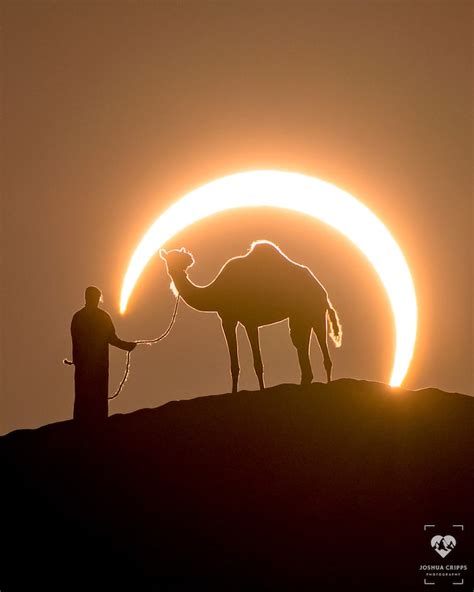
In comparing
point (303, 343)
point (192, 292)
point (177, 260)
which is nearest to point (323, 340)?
point (303, 343)

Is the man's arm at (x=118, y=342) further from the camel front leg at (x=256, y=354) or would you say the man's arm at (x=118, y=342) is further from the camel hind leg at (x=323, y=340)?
the camel hind leg at (x=323, y=340)

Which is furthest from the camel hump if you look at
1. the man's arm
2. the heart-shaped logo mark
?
the heart-shaped logo mark

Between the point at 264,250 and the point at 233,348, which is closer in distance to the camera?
the point at 233,348

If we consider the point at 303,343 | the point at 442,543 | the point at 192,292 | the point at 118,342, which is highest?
the point at 192,292

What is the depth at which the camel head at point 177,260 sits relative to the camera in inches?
511

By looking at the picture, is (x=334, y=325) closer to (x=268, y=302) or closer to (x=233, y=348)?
(x=268, y=302)

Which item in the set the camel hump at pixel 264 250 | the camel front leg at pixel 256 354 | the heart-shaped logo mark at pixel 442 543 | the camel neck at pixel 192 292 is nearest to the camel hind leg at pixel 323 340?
the camel front leg at pixel 256 354

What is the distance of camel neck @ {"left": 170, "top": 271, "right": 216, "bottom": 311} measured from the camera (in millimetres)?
12742

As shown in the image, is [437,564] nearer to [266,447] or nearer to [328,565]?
A: [328,565]

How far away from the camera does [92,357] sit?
1259 centimetres

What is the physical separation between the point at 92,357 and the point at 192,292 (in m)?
1.57

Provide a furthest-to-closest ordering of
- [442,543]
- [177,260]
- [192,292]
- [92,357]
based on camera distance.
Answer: [177,260]
[192,292]
[92,357]
[442,543]

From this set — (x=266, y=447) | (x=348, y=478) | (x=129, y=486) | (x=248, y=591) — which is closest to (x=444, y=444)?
(x=348, y=478)

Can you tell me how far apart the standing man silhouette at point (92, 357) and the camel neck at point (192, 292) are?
953 mm
